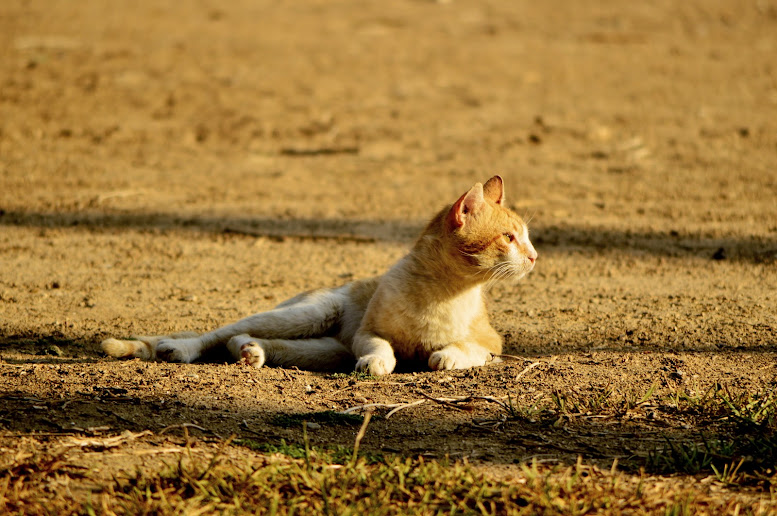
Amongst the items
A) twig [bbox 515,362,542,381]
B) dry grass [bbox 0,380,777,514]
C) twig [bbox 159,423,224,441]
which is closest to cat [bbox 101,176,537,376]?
twig [bbox 515,362,542,381]

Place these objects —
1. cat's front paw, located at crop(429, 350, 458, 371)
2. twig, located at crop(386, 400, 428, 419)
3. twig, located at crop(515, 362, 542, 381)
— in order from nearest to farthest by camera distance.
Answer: twig, located at crop(386, 400, 428, 419)
twig, located at crop(515, 362, 542, 381)
cat's front paw, located at crop(429, 350, 458, 371)

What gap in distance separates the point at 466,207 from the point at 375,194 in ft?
14.1

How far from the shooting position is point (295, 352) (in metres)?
5.45

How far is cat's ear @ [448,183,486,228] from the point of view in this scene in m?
5.12

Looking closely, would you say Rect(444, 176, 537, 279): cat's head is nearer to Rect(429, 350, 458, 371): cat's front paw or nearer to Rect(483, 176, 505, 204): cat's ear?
Rect(483, 176, 505, 204): cat's ear

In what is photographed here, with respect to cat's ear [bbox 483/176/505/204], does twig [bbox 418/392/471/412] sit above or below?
below

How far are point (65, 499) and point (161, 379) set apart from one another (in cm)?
130

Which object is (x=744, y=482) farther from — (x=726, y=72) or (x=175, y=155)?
(x=726, y=72)

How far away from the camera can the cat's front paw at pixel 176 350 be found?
16.9ft

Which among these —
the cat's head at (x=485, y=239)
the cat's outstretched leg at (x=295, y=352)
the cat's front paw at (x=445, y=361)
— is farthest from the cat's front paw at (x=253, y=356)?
the cat's head at (x=485, y=239)

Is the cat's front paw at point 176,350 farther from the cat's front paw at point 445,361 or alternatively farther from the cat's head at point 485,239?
the cat's head at point 485,239

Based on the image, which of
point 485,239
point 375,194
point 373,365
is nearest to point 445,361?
point 373,365

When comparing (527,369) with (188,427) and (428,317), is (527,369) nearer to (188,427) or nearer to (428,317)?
(428,317)

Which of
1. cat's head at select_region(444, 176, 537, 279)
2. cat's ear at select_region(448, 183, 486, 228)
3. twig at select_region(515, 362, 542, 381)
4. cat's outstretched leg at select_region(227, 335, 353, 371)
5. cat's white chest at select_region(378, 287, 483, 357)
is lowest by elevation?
cat's outstretched leg at select_region(227, 335, 353, 371)
